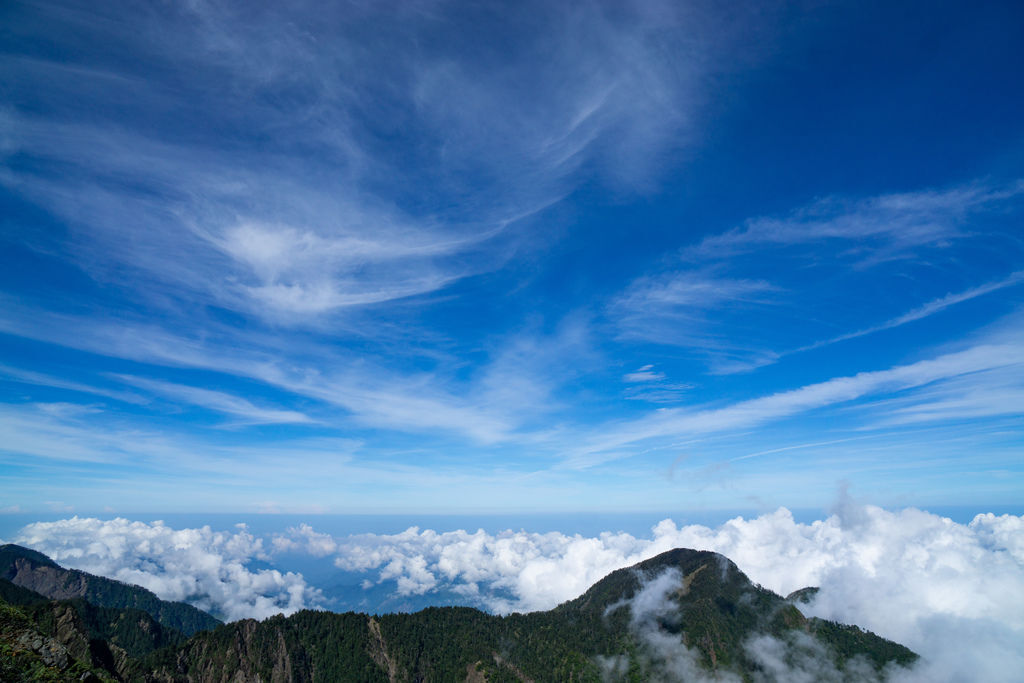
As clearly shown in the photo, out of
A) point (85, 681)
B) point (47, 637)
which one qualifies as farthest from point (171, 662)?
point (85, 681)

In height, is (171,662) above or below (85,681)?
below

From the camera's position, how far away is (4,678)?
1094 inches

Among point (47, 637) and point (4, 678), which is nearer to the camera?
point (4, 678)

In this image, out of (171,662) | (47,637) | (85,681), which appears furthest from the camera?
(171,662)

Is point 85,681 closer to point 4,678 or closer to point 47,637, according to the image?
point 4,678

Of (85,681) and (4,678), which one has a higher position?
(4,678)

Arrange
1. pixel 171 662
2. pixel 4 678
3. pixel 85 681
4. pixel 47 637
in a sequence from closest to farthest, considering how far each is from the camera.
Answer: pixel 4 678
pixel 85 681
pixel 47 637
pixel 171 662

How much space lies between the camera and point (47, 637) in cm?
4112

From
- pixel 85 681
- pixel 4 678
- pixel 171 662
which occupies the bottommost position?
pixel 171 662

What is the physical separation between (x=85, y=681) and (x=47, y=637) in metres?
14.9

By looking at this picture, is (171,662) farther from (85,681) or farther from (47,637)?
(85,681)

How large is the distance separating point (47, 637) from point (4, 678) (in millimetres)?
18680

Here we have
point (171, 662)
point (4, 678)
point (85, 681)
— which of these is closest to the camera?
point (4, 678)

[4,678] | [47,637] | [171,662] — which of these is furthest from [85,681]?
[171,662]
